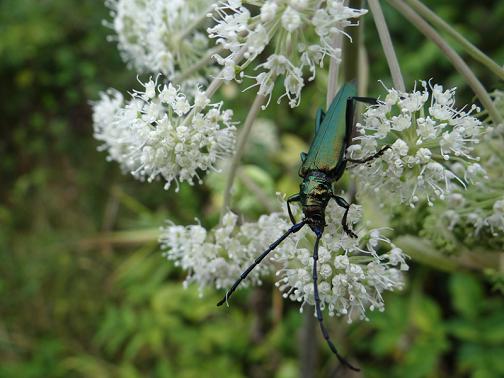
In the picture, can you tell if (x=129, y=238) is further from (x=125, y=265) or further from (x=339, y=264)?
(x=339, y=264)

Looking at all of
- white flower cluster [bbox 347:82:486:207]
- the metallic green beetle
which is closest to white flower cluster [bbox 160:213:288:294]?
the metallic green beetle

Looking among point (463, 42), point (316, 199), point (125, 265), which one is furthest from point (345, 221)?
point (125, 265)

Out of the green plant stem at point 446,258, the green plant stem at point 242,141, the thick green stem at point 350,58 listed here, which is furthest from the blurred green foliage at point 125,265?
the green plant stem at point 242,141

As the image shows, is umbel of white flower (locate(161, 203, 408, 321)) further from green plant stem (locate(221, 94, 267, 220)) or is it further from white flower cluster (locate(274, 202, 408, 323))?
green plant stem (locate(221, 94, 267, 220))

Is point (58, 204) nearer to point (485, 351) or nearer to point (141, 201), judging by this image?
point (141, 201)

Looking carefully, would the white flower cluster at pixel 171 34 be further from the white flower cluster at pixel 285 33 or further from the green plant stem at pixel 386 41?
the green plant stem at pixel 386 41
